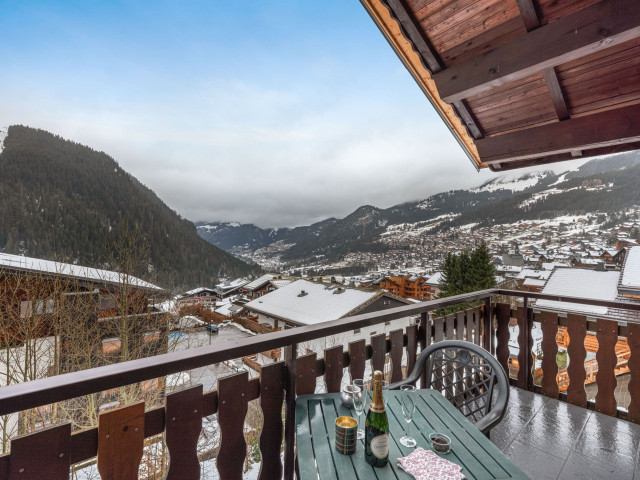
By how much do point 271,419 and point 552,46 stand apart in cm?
280

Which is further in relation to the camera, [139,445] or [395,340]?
[395,340]

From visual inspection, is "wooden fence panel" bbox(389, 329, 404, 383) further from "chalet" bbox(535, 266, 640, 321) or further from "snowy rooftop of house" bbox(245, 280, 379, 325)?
"snowy rooftop of house" bbox(245, 280, 379, 325)

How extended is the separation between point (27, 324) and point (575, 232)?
55816 mm

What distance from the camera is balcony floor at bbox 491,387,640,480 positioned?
210 cm

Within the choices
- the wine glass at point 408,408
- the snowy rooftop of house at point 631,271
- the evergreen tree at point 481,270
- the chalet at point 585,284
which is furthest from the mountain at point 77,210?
the evergreen tree at point 481,270

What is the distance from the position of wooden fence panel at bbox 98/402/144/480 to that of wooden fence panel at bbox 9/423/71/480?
0.09 meters

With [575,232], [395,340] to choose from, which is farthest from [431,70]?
[575,232]

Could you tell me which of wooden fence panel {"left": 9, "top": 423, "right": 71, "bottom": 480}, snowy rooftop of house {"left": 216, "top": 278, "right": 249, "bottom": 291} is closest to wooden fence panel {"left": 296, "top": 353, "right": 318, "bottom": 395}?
wooden fence panel {"left": 9, "top": 423, "right": 71, "bottom": 480}

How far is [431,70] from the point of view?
258 cm

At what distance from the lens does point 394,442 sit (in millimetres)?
1219

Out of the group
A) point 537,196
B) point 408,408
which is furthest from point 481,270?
point 537,196

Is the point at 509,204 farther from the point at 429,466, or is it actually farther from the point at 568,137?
the point at 429,466

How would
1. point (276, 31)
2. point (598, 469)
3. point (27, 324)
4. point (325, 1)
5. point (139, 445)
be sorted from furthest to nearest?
point (276, 31)
point (325, 1)
point (27, 324)
point (598, 469)
point (139, 445)

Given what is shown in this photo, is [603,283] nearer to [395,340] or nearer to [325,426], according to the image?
[395,340]
